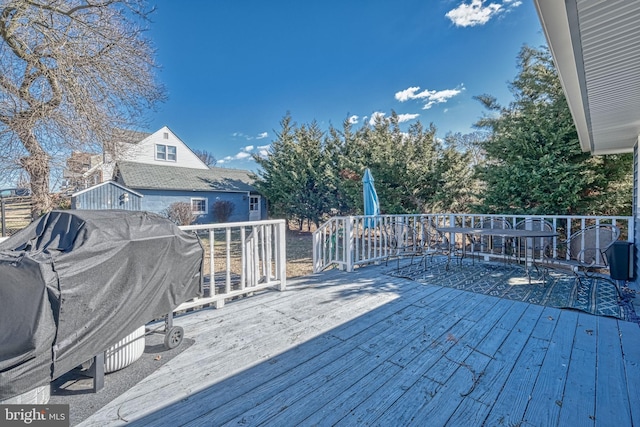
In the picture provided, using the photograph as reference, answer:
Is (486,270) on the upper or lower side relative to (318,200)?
lower

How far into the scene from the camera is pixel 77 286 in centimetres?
155

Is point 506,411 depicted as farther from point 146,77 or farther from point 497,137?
point 146,77

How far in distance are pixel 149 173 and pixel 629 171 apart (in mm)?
21213

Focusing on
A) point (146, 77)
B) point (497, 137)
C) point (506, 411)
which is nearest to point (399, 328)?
point (506, 411)

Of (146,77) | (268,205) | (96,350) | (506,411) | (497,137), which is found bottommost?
(506,411)

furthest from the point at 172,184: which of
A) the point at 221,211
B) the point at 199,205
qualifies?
the point at 221,211

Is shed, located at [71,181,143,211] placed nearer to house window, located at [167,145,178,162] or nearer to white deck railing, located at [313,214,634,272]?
house window, located at [167,145,178,162]

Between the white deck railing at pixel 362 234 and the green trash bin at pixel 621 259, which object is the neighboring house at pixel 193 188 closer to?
the white deck railing at pixel 362 234

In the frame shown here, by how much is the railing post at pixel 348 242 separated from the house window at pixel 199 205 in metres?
15.2

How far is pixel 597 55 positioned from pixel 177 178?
64.3ft

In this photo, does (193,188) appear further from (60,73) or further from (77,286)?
(77,286)

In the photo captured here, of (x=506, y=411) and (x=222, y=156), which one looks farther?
(x=222, y=156)

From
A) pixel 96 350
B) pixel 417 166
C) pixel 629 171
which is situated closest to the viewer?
pixel 96 350

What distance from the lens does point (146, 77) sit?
812 centimetres
